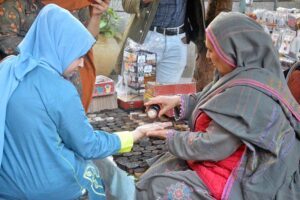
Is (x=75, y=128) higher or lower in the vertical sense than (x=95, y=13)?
lower

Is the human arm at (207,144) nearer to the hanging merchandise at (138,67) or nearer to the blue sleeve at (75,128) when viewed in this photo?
the blue sleeve at (75,128)

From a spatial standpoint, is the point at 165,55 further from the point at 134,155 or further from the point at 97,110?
the point at 134,155

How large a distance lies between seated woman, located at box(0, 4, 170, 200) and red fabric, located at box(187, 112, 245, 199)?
559mm

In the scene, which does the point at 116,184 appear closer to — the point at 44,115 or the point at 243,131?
the point at 44,115

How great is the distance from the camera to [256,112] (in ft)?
5.89

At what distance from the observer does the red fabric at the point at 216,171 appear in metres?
1.91

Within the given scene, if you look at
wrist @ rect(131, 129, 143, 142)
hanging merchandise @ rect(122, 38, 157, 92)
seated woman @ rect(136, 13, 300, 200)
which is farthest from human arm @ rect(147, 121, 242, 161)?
hanging merchandise @ rect(122, 38, 157, 92)

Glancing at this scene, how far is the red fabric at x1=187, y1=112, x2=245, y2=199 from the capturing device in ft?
6.26

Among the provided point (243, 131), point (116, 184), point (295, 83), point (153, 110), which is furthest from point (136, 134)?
point (295, 83)

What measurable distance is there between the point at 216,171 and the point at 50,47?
3.14ft

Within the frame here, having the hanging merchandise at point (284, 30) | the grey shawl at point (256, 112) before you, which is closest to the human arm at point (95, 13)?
the grey shawl at point (256, 112)

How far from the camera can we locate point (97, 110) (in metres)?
3.52

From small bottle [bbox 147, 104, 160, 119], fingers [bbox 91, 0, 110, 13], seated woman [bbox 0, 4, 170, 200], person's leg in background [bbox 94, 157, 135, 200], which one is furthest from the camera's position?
fingers [bbox 91, 0, 110, 13]

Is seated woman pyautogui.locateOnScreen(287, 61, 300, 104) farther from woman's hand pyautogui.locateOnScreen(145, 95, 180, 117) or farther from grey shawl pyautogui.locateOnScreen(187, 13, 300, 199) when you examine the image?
woman's hand pyautogui.locateOnScreen(145, 95, 180, 117)
